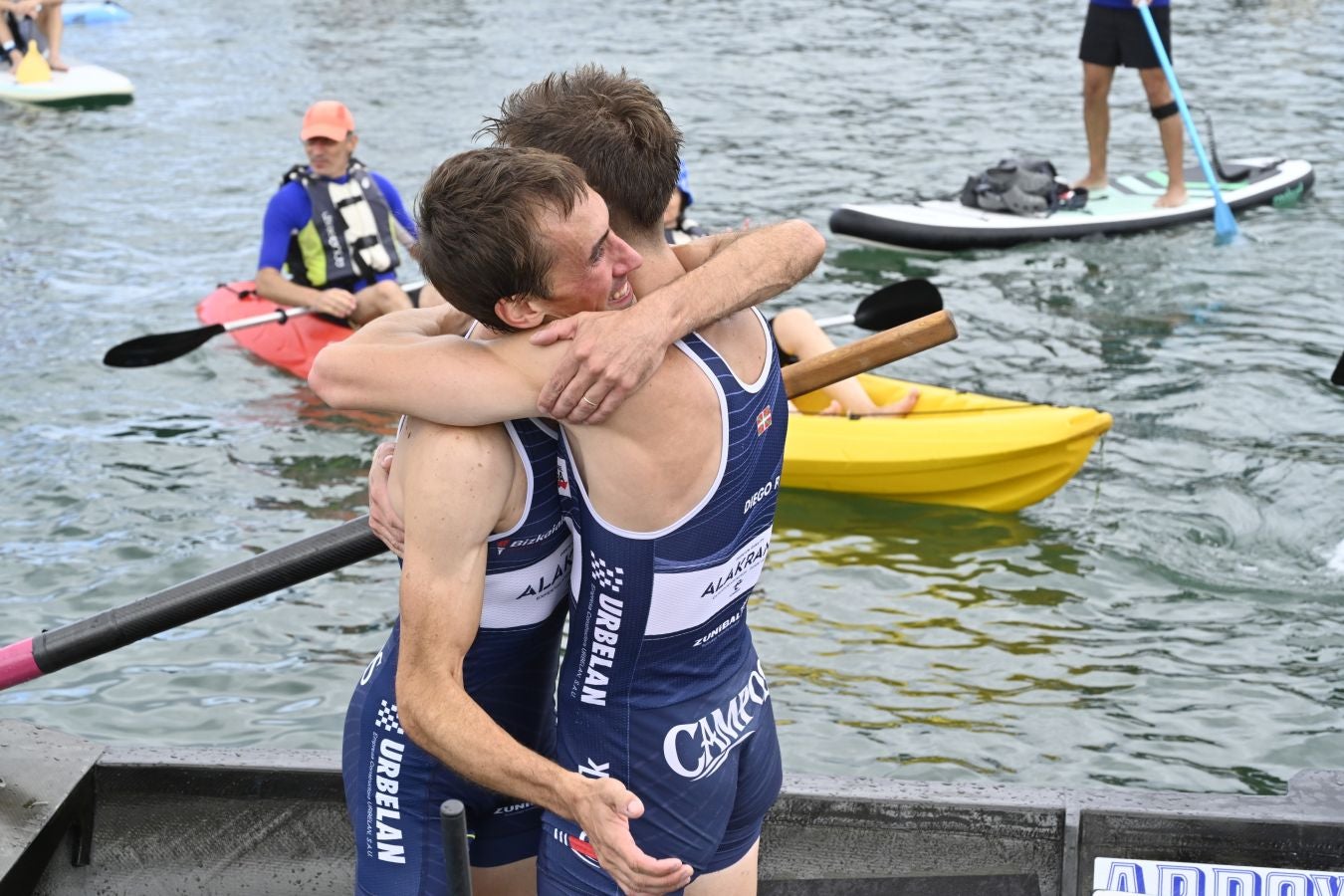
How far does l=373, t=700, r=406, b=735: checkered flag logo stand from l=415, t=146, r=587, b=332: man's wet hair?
2.63ft

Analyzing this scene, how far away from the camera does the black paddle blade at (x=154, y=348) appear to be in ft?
26.6

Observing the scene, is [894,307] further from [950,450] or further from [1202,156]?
[1202,156]

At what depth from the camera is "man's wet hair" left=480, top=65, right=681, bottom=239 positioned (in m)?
2.34

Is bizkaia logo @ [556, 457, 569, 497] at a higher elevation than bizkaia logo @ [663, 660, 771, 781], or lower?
higher

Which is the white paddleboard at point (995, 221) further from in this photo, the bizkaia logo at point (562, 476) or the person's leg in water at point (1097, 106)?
the bizkaia logo at point (562, 476)

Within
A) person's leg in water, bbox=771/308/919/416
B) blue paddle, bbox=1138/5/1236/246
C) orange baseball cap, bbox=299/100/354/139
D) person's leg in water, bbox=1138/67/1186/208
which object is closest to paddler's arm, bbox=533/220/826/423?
person's leg in water, bbox=771/308/919/416

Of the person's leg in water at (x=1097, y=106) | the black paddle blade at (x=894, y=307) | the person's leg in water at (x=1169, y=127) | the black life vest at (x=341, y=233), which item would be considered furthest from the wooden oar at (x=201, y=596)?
the person's leg in water at (x=1097, y=106)

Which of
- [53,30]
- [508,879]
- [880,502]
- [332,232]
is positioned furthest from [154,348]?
[53,30]

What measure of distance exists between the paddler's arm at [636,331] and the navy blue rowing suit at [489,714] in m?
0.34

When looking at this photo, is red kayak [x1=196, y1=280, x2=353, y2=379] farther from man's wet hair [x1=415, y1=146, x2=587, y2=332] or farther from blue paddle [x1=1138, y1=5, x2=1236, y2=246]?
man's wet hair [x1=415, y1=146, x2=587, y2=332]

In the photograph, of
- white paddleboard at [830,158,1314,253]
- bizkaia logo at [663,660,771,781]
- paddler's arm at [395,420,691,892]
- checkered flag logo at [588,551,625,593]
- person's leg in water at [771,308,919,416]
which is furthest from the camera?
white paddleboard at [830,158,1314,253]

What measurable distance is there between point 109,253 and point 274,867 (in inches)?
349

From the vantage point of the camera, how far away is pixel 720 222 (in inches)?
484

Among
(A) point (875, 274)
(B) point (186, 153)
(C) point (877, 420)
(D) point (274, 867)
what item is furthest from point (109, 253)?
(D) point (274, 867)
